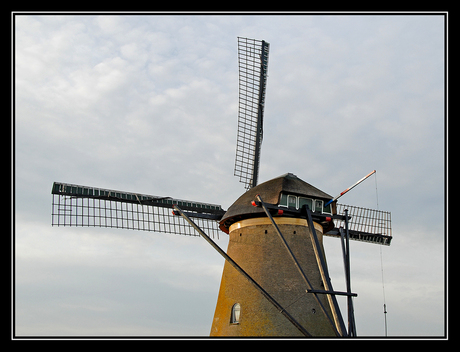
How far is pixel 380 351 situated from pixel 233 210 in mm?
11125

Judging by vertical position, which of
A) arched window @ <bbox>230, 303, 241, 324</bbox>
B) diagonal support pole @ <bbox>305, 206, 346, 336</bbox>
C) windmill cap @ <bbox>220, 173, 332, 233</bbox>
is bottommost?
arched window @ <bbox>230, 303, 241, 324</bbox>

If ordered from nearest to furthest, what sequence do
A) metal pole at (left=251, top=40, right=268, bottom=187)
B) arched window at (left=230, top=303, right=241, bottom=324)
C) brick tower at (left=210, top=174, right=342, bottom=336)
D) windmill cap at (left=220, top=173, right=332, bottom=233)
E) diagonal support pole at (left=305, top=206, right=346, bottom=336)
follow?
diagonal support pole at (left=305, top=206, right=346, bottom=336) → brick tower at (left=210, top=174, right=342, bottom=336) → arched window at (left=230, top=303, right=241, bottom=324) → windmill cap at (left=220, top=173, right=332, bottom=233) → metal pole at (left=251, top=40, right=268, bottom=187)

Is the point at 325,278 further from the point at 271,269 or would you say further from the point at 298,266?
the point at 271,269

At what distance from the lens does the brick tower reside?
14336 millimetres

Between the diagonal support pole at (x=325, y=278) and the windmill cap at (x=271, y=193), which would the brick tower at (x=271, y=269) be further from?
the diagonal support pole at (x=325, y=278)

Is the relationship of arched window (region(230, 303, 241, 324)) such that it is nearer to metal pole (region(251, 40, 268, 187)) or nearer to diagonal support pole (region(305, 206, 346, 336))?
diagonal support pole (region(305, 206, 346, 336))

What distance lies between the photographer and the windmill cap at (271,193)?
51.1 ft

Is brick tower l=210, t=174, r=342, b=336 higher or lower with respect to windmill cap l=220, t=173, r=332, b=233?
lower

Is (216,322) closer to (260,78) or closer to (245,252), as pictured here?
(245,252)

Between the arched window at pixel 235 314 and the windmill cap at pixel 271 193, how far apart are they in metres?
3.16

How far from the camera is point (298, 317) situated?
46.8 feet

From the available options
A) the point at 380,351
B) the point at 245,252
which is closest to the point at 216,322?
the point at 245,252

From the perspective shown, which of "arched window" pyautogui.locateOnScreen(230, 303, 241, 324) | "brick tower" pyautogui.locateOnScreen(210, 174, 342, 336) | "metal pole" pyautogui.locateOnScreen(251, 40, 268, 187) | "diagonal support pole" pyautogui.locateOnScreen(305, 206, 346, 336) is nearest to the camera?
"diagonal support pole" pyautogui.locateOnScreen(305, 206, 346, 336)

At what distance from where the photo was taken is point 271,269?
48.9ft
